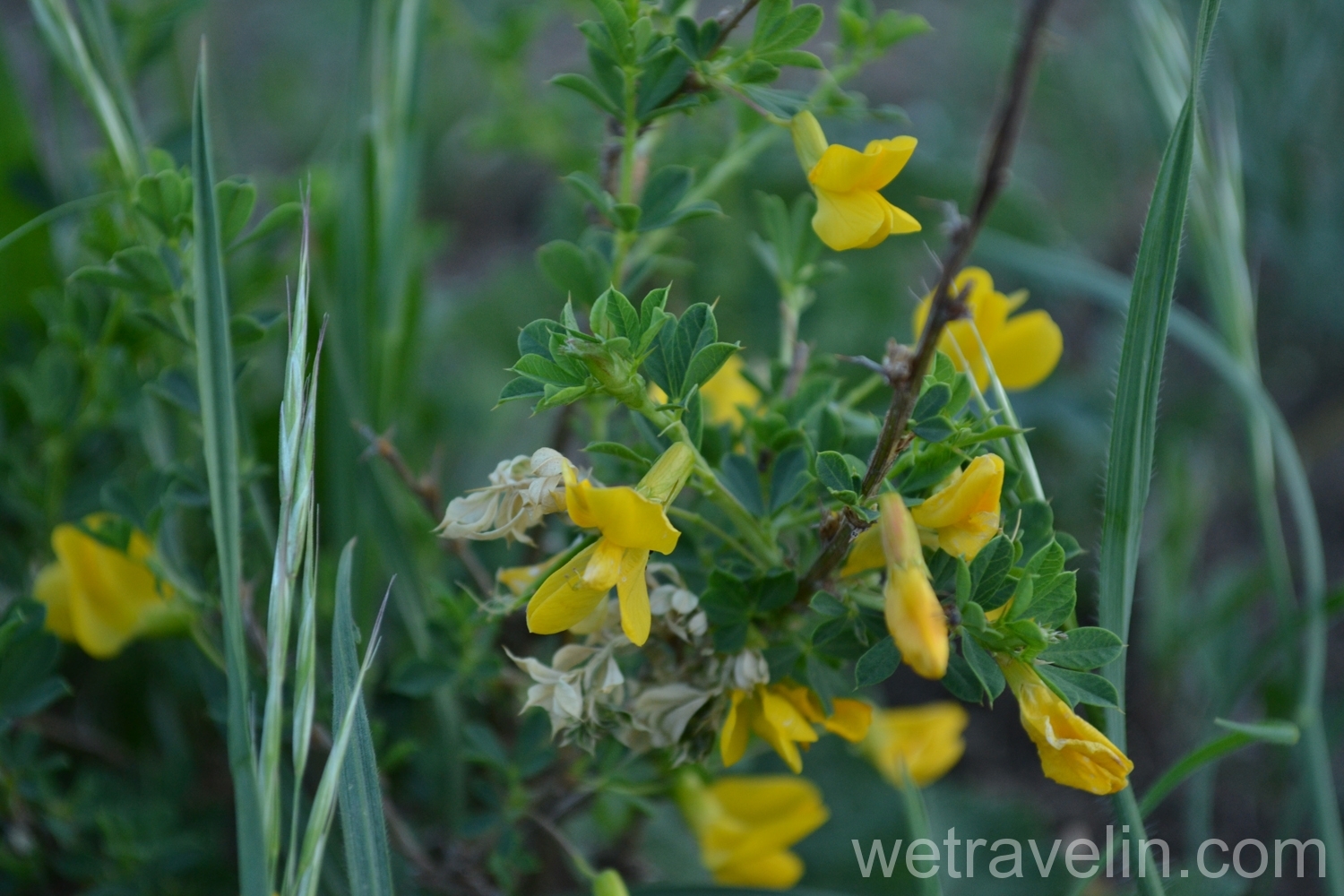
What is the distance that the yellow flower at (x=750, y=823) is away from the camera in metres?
0.71

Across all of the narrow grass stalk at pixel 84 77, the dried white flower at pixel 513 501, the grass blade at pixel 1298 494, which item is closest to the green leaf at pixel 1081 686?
the dried white flower at pixel 513 501

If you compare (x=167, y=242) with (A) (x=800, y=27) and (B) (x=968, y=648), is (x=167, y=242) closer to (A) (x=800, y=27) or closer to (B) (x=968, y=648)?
(A) (x=800, y=27)

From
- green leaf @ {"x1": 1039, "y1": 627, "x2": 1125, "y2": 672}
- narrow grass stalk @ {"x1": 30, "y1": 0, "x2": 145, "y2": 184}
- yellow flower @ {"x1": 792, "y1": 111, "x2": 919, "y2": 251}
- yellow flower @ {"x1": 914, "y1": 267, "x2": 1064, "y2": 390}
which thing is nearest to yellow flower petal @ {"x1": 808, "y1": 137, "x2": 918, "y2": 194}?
yellow flower @ {"x1": 792, "y1": 111, "x2": 919, "y2": 251}

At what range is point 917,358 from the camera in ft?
1.29

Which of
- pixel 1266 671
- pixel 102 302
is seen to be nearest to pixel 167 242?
pixel 102 302

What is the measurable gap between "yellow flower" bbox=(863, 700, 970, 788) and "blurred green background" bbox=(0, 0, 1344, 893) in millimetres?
164

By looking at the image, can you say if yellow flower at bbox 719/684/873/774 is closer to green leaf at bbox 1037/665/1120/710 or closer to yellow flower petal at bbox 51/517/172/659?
green leaf at bbox 1037/665/1120/710

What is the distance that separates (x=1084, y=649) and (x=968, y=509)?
9 centimetres

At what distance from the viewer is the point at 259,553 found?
2.41ft

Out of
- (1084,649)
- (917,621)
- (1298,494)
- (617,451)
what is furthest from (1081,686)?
(1298,494)

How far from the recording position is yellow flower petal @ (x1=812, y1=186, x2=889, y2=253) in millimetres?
448

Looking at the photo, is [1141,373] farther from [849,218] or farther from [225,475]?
[225,475]

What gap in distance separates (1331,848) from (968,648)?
0.41m

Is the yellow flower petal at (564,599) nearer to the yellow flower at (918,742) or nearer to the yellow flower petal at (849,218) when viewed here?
the yellow flower petal at (849,218)
